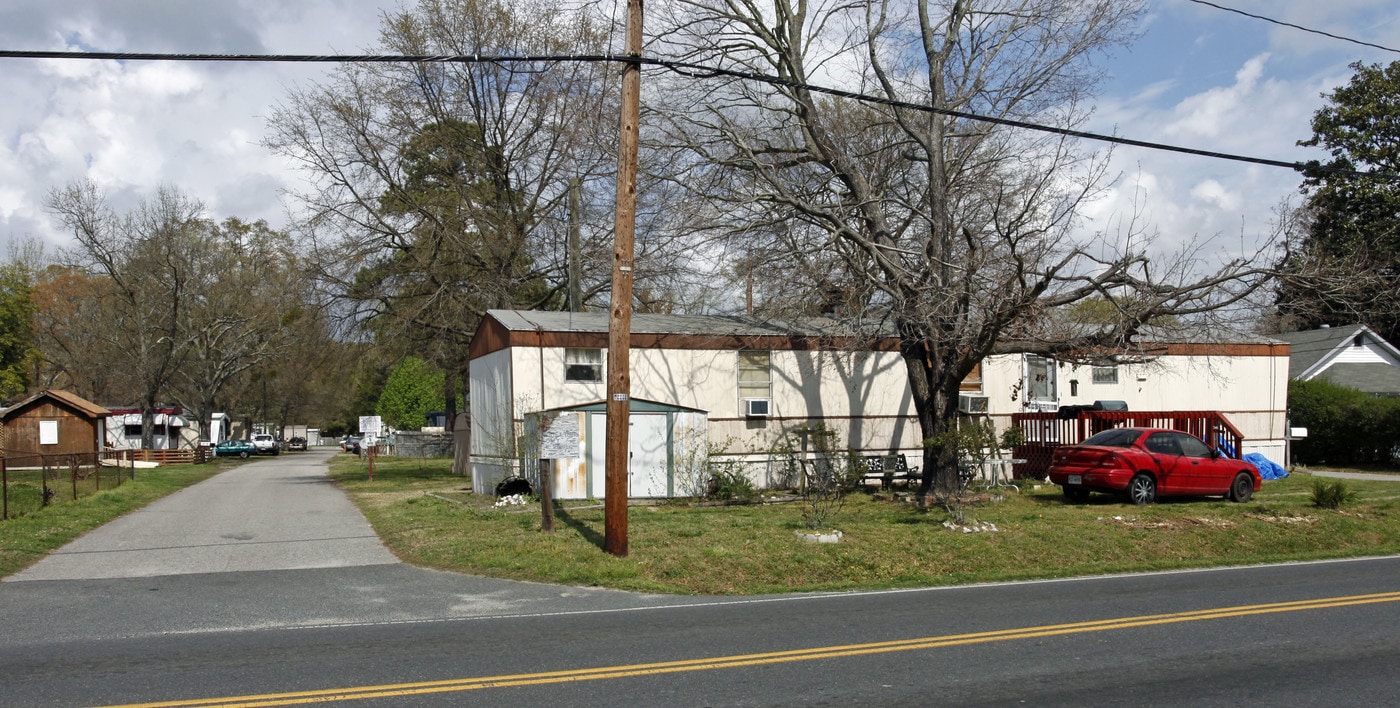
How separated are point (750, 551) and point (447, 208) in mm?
21013

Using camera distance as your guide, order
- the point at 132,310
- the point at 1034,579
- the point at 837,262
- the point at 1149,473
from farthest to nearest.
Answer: the point at 132,310 < the point at 837,262 < the point at 1149,473 < the point at 1034,579

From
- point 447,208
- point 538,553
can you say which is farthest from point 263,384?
point 538,553

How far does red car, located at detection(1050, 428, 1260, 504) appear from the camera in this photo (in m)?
18.5

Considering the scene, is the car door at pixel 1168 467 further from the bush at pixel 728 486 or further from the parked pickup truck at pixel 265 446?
the parked pickup truck at pixel 265 446

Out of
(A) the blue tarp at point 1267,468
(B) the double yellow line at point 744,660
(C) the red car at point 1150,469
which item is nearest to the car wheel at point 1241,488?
(C) the red car at point 1150,469

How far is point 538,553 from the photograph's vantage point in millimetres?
13547

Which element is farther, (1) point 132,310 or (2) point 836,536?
(1) point 132,310

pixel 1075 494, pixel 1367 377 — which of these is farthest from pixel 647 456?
pixel 1367 377

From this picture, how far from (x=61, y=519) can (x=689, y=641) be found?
14.8 metres

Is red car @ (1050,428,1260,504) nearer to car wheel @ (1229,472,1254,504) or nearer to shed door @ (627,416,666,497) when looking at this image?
car wheel @ (1229,472,1254,504)

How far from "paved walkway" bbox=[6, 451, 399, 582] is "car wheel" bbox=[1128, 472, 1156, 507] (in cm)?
1260

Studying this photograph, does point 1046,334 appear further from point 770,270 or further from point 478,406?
point 478,406

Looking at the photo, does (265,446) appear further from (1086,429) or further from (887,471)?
(1086,429)

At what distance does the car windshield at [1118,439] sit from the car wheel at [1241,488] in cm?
212
